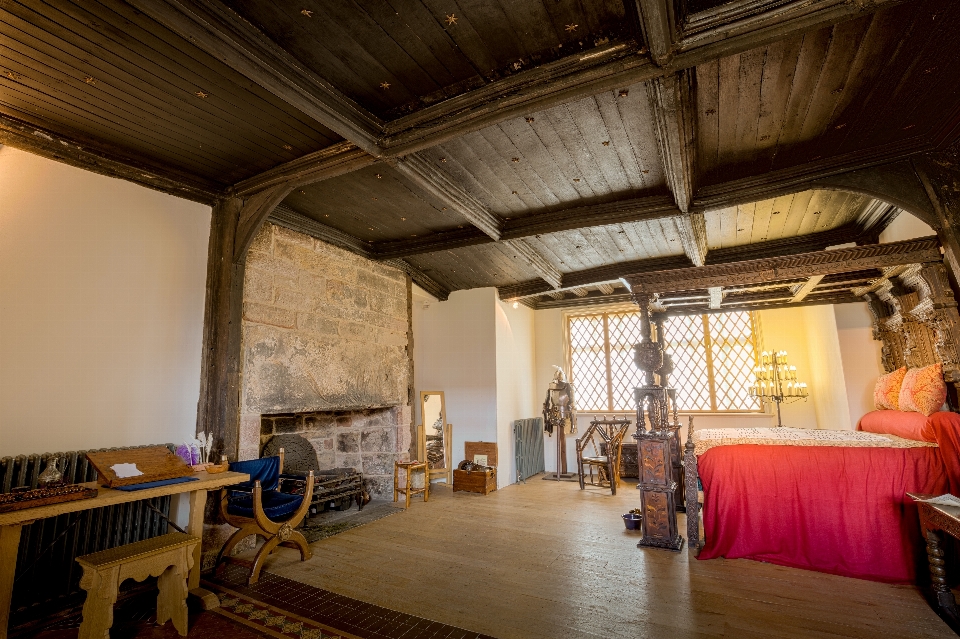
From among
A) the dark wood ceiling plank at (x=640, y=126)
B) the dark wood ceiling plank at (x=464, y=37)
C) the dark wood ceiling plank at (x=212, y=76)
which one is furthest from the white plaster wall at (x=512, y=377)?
the dark wood ceiling plank at (x=464, y=37)

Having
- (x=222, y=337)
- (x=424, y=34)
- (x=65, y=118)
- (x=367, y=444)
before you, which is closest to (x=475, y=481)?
(x=367, y=444)

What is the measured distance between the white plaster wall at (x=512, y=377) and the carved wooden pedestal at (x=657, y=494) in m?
2.69

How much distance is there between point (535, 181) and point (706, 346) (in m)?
4.76

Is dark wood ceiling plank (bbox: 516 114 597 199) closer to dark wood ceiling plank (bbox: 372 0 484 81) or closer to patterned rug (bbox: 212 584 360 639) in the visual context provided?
dark wood ceiling plank (bbox: 372 0 484 81)

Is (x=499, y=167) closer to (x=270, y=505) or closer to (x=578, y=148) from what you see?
(x=578, y=148)

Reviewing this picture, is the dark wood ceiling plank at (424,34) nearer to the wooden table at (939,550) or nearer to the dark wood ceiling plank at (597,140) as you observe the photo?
the dark wood ceiling plank at (597,140)

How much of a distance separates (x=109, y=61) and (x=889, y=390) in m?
6.30

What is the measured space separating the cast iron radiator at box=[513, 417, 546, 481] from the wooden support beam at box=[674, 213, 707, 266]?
3500 millimetres

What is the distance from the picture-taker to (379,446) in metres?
5.66

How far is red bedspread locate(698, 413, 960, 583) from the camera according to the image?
9.74 feet

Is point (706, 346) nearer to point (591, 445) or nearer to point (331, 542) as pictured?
point (591, 445)

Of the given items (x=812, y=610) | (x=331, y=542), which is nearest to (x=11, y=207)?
(x=331, y=542)

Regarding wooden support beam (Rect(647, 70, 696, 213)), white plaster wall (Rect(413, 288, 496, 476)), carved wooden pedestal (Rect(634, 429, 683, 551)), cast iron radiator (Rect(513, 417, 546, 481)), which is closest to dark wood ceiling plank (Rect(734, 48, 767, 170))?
wooden support beam (Rect(647, 70, 696, 213))

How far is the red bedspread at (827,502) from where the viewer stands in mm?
2969
